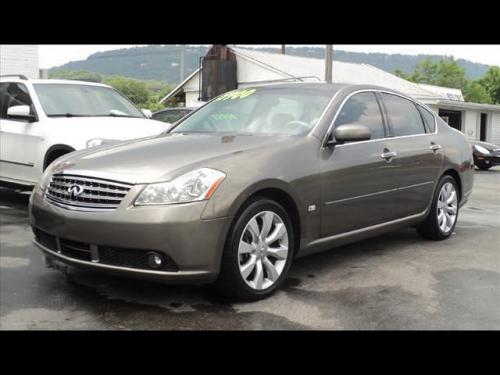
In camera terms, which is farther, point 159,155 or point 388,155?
point 388,155

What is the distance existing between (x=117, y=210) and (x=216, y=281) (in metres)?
0.80

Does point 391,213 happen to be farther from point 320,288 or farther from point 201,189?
point 201,189

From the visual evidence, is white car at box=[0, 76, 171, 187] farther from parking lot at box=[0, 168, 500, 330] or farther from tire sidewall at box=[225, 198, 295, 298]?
tire sidewall at box=[225, 198, 295, 298]

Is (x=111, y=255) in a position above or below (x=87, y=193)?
below

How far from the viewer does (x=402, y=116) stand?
571 centimetres

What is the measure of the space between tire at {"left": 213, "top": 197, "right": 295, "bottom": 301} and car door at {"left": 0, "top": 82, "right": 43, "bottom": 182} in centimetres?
402

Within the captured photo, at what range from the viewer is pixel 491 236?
6.59 meters

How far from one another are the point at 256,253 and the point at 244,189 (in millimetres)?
461

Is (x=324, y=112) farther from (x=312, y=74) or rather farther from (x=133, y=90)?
(x=133, y=90)

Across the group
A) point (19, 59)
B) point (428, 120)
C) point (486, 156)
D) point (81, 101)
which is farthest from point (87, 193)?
point (486, 156)

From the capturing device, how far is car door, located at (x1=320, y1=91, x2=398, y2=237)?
4.59 metres

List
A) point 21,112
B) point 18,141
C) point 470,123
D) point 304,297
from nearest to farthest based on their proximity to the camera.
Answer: point 304,297 < point 21,112 < point 18,141 < point 470,123

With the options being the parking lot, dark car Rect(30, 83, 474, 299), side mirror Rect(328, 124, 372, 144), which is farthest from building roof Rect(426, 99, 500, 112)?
side mirror Rect(328, 124, 372, 144)
